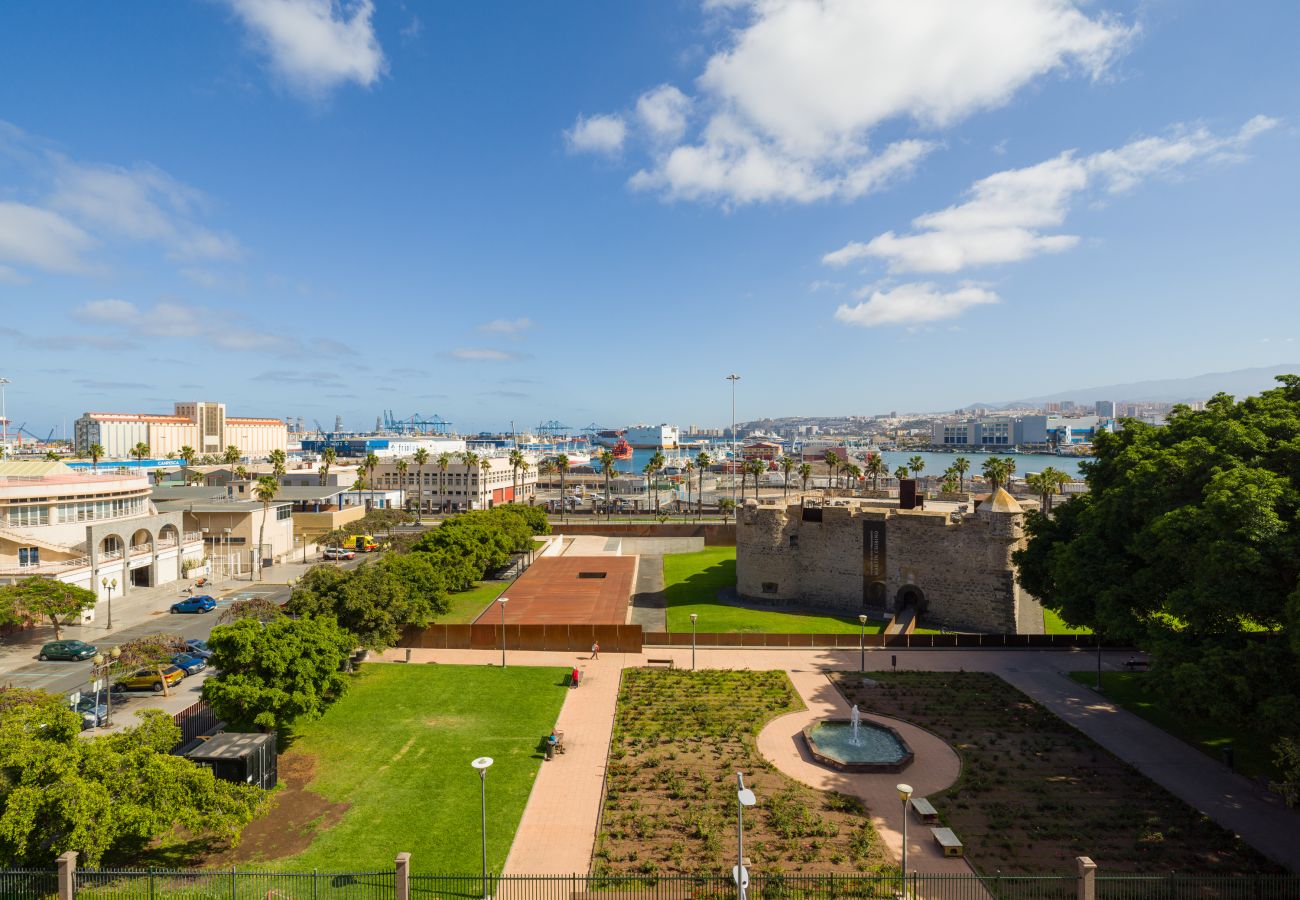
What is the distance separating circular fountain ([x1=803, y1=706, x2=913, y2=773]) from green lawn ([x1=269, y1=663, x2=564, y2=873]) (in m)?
10.0

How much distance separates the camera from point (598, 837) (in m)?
17.3

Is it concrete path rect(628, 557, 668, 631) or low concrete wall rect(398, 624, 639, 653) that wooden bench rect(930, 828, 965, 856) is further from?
concrete path rect(628, 557, 668, 631)

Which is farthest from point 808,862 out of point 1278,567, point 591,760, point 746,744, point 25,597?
point 25,597

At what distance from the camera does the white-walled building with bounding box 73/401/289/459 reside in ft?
528

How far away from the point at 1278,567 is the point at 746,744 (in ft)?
54.3

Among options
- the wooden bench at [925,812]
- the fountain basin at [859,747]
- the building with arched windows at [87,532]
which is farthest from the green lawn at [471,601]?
the wooden bench at [925,812]

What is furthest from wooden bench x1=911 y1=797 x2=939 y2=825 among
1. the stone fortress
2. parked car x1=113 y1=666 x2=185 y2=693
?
parked car x1=113 y1=666 x2=185 y2=693

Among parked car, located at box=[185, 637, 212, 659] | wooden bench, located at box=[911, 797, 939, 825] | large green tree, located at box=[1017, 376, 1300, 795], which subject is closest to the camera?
large green tree, located at box=[1017, 376, 1300, 795]

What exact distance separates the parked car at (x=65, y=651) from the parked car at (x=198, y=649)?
405 cm

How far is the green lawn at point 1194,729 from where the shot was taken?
2119 cm

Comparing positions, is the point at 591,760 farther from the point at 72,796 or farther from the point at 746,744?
the point at 72,796

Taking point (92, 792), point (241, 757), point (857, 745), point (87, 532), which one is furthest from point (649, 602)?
point (87, 532)

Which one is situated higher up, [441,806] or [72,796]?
[72,796]

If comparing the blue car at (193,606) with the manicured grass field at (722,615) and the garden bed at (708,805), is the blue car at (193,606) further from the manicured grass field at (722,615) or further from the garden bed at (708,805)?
the garden bed at (708,805)
